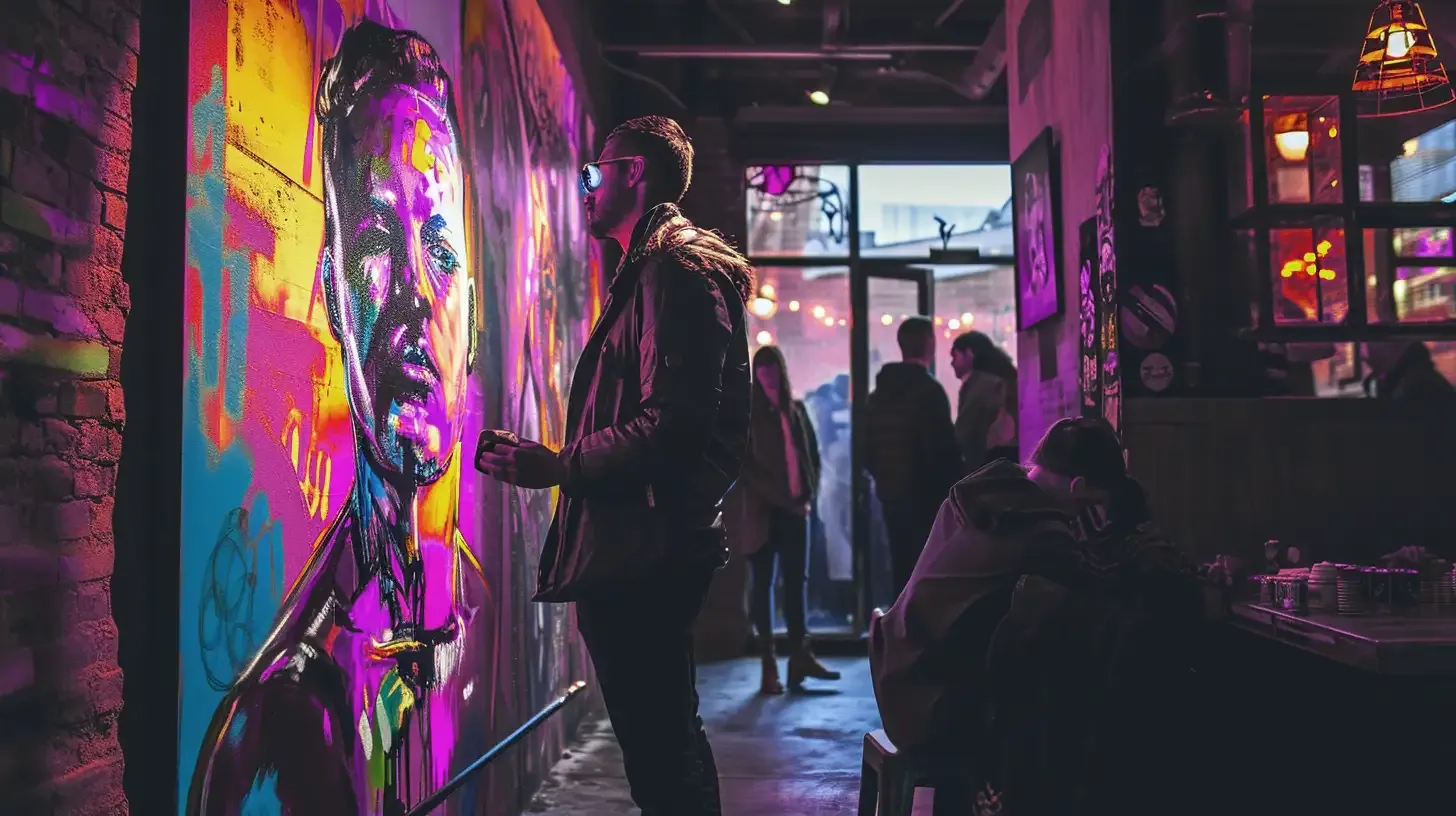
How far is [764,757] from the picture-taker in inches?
184

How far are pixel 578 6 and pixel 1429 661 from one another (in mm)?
4769

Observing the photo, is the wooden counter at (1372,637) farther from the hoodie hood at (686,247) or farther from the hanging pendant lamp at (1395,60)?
the hanging pendant lamp at (1395,60)

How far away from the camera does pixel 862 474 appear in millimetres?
7844

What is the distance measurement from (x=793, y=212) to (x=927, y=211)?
0.88 meters

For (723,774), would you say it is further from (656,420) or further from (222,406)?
(222,406)

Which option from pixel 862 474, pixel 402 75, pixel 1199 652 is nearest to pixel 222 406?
pixel 402 75

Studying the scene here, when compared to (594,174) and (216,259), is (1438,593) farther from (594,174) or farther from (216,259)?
(216,259)

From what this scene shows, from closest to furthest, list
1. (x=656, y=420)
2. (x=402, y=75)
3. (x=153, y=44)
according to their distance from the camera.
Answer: (x=153, y=44), (x=656, y=420), (x=402, y=75)

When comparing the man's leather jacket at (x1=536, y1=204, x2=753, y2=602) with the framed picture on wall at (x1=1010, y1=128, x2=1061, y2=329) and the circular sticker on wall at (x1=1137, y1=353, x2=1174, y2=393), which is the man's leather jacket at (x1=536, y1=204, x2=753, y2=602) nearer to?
the circular sticker on wall at (x1=1137, y1=353, x2=1174, y2=393)

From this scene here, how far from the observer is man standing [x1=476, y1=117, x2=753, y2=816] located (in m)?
2.05

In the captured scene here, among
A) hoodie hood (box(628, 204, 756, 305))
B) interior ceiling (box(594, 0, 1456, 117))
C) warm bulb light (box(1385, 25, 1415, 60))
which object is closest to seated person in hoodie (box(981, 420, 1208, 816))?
hoodie hood (box(628, 204, 756, 305))

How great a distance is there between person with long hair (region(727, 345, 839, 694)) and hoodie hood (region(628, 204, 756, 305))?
12.9 feet

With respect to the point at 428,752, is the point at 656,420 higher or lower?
higher

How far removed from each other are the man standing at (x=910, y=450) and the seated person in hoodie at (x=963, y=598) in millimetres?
3484
